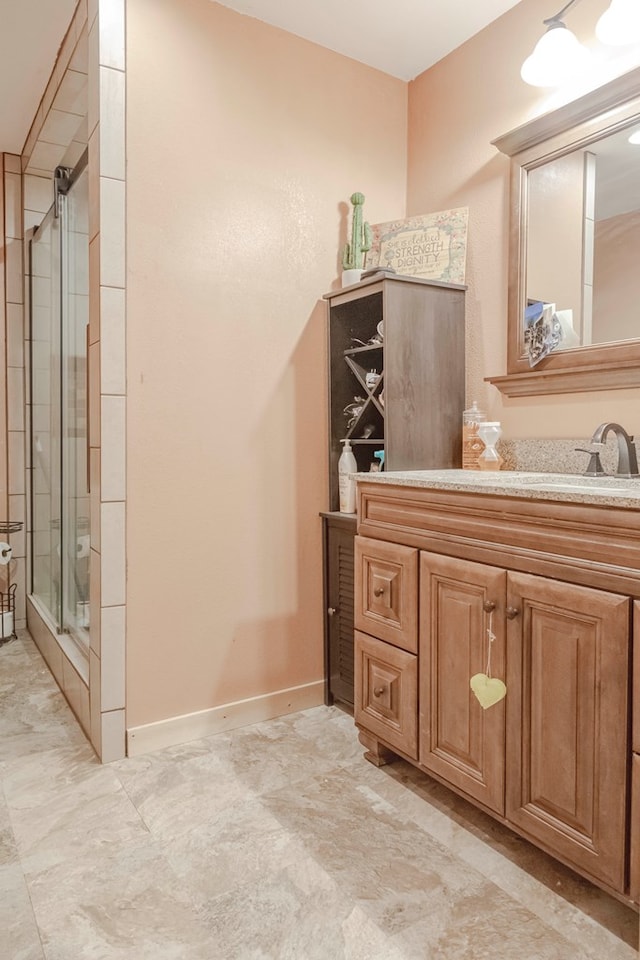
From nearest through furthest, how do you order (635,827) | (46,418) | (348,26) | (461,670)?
(635,827) → (461,670) → (348,26) → (46,418)

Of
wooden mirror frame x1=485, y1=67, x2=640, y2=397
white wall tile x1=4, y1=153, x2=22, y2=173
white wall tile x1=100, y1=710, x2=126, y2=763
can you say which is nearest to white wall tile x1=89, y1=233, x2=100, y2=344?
white wall tile x1=100, y1=710, x2=126, y2=763

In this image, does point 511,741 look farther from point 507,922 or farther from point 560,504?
point 560,504

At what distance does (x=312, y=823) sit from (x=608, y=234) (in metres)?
1.81

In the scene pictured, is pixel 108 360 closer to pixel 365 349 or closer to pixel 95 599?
pixel 95 599

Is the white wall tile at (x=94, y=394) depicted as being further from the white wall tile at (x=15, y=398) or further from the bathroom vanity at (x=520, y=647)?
the white wall tile at (x=15, y=398)

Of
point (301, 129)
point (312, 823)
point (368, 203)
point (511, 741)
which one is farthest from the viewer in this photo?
point (368, 203)

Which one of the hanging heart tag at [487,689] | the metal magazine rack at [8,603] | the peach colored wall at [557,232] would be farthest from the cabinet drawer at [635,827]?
the metal magazine rack at [8,603]

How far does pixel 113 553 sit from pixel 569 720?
53.6 inches

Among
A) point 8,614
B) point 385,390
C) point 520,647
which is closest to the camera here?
point 520,647

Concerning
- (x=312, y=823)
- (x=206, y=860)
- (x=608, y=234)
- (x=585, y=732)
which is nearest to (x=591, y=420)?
(x=608, y=234)

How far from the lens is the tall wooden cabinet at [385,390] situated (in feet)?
6.97

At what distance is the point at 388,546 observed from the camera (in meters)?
1.82

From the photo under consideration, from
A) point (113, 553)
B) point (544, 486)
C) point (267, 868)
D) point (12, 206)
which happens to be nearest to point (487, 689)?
point (544, 486)

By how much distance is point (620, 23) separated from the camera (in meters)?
1.68
